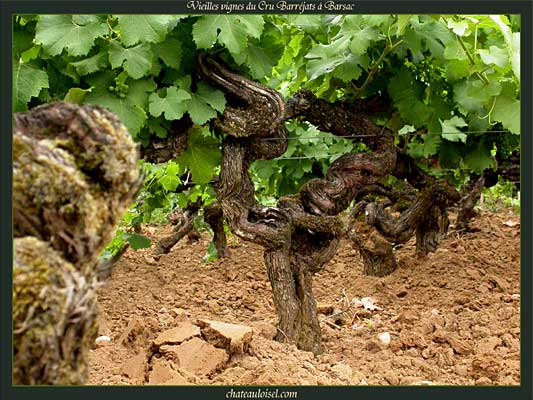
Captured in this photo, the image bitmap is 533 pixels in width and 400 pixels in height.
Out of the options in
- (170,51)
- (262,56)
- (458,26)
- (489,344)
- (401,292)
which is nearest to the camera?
(458,26)

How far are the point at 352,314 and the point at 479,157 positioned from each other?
1617 millimetres

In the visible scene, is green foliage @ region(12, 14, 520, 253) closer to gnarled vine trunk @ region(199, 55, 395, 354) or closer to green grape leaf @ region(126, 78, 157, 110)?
green grape leaf @ region(126, 78, 157, 110)

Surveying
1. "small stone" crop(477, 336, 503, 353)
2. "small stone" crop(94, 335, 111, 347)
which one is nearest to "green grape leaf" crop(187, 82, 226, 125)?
"small stone" crop(94, 335, 111, 347)

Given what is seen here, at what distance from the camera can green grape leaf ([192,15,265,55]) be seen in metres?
3.47

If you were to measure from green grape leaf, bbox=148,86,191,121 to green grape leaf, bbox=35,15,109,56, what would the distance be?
0.43 metres

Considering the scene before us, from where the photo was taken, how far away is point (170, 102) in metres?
3.66

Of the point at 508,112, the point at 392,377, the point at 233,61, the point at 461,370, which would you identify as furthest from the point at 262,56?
the point at 461,370

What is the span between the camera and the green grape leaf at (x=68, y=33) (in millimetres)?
3352

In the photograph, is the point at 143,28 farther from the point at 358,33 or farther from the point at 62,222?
the point at 62,222

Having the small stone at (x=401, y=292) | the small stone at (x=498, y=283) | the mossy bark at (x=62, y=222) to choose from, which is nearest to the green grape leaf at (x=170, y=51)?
the mossy bark at (x=62, y=222)

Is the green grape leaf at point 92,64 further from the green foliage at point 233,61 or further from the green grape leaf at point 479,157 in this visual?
the green grape leaf at point 479,157

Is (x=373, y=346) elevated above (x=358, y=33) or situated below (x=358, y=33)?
below
